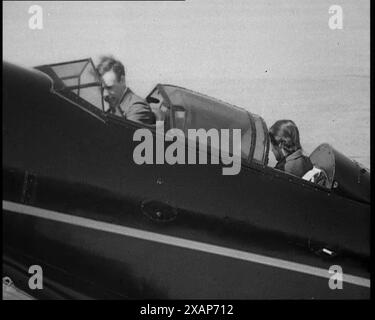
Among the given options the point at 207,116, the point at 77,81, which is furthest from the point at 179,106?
the point at 77,81

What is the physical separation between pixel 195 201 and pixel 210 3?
154 cm

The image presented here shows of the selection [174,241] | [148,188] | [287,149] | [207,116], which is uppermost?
[207,116]

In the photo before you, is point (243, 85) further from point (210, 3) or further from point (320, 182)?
point (320, 182)

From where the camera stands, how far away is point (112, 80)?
2674 mm

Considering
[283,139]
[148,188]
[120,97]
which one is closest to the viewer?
[148,188]

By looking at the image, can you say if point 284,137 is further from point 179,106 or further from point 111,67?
point 111,67

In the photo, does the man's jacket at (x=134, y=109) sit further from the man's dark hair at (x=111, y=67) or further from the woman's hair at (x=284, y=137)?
the woman's hair at (x=284, y=137)

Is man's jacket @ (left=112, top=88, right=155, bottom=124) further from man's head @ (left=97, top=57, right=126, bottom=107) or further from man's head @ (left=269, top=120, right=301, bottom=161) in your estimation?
man's head @ (left=269, top=120, right=301, bottom=161)

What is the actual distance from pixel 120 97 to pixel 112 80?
0.12 m

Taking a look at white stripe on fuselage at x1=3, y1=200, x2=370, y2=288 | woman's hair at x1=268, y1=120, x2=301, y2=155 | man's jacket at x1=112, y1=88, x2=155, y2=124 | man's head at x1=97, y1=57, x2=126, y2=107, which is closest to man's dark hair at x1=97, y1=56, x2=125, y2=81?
man's head at x1=97, y1=57, x2=126, y2=107

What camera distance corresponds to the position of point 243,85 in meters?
4.10

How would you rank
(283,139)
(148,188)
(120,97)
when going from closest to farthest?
(148,188), (120,97), (283,139)

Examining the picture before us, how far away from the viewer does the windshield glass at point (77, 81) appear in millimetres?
2498

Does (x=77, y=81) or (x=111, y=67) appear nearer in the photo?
(x=77, y=81)
